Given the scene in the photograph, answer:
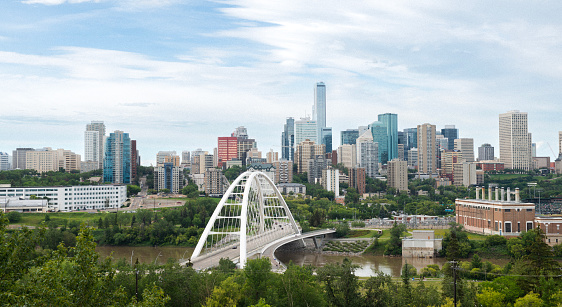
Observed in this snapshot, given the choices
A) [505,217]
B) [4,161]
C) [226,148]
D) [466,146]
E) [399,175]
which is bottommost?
[505,217]

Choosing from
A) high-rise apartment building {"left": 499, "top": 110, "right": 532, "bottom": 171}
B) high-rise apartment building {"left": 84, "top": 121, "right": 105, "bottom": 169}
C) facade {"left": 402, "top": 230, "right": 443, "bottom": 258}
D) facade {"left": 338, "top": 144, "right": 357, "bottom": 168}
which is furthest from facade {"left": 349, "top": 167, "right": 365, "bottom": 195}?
high-rise apartment building {"left": 84, "top": 121, "right": 105, "bottom": 169}

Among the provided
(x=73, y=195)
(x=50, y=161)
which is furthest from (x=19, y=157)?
(x=73, y=195)

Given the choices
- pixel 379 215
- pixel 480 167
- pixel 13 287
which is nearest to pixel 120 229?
pixel 379 215

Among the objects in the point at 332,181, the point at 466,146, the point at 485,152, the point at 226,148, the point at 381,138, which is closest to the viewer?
the point at 332,181

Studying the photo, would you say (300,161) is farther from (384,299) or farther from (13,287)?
(13,287)

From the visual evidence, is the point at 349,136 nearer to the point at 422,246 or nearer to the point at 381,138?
the point at 381,138

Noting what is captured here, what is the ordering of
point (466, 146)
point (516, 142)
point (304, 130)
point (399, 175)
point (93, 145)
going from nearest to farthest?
point (399, 175) → point (516, 142) → point (93, 145) → point (466, 146) → point (304, 130)
